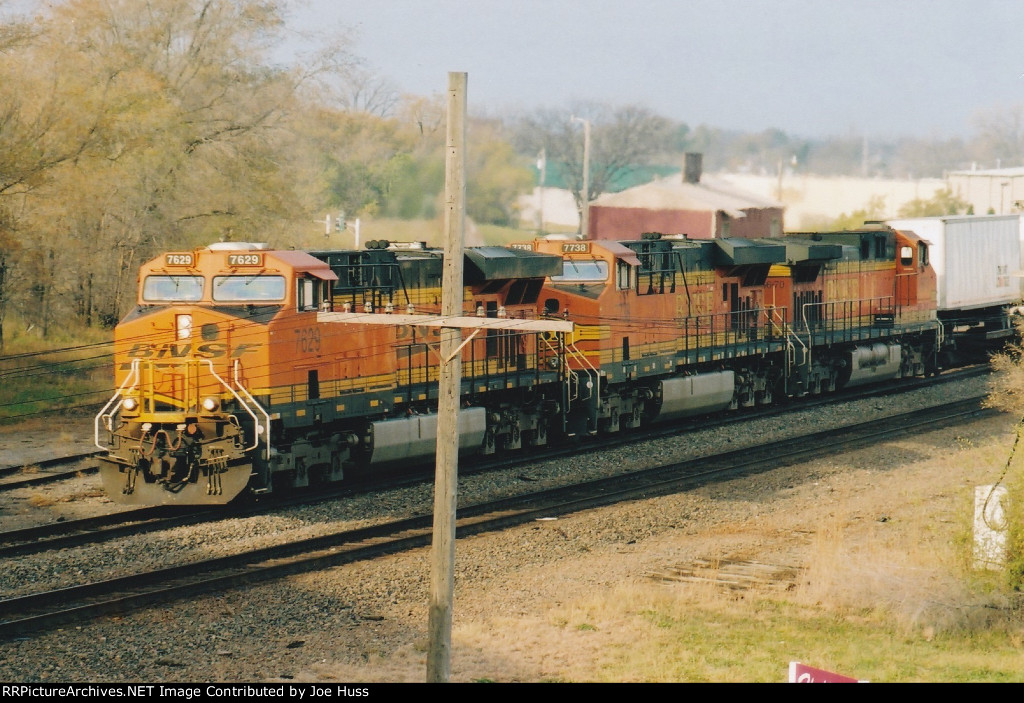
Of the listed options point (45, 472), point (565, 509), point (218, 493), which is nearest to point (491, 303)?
point (565, 509)

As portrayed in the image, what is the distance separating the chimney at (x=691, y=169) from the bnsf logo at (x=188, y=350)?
Answer: 42841mm

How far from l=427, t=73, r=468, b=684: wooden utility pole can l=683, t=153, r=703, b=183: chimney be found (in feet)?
157

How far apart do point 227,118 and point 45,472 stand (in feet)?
58.3

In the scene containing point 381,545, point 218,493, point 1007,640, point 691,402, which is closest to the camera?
point 1007,640

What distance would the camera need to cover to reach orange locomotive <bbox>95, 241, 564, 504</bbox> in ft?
55.4

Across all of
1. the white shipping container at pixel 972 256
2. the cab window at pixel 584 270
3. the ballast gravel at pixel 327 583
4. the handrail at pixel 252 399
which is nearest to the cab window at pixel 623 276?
the cab window at pixel 584 270

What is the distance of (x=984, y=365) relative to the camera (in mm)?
37281

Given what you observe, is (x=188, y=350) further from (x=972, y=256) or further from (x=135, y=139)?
(x=972, y=256)

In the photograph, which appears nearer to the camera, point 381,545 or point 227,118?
point 381,545

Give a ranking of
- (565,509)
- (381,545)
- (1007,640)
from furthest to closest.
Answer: (565,509) → (381,545) → (1007,640)

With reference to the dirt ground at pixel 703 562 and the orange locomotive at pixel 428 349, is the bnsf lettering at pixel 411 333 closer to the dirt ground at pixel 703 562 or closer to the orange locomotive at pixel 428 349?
the orange locomotive at pixel 428 349

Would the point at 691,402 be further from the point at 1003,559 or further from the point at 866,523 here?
the point at 1003,559

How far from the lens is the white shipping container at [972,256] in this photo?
34875mm

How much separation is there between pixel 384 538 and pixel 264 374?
9.59 ft
